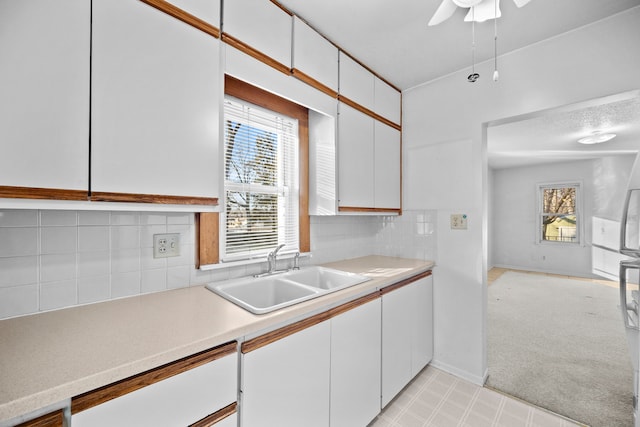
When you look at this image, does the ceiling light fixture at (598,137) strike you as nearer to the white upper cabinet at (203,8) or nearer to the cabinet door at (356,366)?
the cabinet door at (356,366)

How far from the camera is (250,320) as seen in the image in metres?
1.03

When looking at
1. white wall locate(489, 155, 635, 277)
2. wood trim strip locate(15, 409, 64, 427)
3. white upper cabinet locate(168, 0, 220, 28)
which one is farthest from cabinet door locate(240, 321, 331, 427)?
white wall locate(489, 155, 635, 277)

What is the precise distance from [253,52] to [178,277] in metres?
1.22

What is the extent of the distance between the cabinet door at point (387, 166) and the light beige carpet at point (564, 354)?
1.63 m

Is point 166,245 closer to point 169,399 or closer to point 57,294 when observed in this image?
point 57,294

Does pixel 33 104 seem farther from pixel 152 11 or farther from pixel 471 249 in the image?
pixel 471 249

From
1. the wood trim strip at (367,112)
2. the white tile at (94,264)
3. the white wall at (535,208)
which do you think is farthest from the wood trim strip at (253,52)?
the white wall at (535,208)

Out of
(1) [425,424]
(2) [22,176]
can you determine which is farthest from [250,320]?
(1) [425,424]

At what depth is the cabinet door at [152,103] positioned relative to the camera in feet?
3.13

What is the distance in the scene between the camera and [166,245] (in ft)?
4.50

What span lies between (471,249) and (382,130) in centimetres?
120

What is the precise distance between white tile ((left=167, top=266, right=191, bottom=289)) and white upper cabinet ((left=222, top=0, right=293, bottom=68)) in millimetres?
1182

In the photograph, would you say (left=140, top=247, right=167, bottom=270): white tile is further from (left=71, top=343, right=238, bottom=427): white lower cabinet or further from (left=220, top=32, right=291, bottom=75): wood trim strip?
(left=220, top=32, right=291, bottom=75): wood trim strip

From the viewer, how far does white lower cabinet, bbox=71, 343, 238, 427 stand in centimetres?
71
